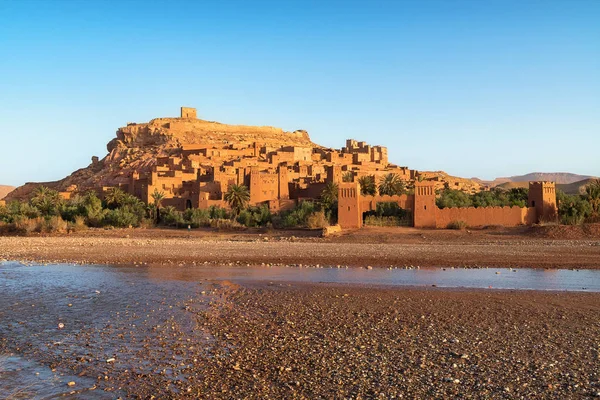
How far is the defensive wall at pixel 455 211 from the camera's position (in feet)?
107

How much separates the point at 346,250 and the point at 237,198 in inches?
675

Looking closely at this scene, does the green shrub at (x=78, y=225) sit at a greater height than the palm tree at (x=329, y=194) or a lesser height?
lesser

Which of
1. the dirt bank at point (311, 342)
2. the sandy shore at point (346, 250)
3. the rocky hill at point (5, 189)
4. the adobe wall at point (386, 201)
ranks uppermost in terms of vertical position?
the rocky hill at point (5, 189)

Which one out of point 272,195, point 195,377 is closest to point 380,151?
point 272,195

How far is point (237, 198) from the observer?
40188 millimetres

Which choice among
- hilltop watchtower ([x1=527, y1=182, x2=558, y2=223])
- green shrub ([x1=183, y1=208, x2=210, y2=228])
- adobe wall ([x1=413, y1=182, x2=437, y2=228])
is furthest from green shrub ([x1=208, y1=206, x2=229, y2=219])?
hilltop watchtower ([x1=527, y1=182, x2=558, y2=223])

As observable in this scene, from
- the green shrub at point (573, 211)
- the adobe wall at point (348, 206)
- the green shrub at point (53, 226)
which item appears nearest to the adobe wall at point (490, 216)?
the green shrub at point (573, 211)

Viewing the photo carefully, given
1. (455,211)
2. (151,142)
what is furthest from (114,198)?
(151,142)

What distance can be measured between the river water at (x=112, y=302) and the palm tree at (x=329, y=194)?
59.4ft

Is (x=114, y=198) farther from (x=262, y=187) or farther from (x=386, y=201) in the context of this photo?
(x=386, y=201)

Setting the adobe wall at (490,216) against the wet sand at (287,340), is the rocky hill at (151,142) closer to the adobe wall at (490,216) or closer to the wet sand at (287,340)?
the adobe wall at (490,216)

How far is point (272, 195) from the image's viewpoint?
42156 mm

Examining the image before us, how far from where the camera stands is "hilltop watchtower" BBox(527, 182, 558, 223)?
1286 inches

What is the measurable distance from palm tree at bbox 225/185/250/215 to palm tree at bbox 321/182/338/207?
598cm
